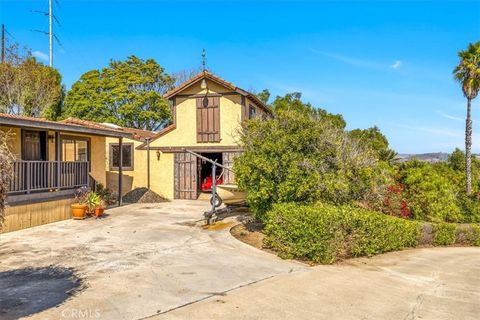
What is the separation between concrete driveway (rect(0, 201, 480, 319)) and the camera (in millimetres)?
5727

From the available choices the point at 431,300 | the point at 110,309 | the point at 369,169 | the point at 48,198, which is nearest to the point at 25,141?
the point at 48,198

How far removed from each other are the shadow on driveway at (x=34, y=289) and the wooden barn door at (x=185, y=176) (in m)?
12.2

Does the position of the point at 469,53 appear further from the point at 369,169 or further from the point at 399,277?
the point at 399,277

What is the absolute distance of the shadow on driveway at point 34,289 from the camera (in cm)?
550

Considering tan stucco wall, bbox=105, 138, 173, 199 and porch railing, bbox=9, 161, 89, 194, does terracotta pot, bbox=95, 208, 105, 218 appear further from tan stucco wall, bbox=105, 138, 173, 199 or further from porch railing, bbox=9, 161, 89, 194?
tan stucco wall, bbox=105, 138, 173, 199

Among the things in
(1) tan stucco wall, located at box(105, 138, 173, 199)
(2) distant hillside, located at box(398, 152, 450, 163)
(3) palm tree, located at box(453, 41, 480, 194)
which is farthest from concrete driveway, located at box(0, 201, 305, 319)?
(3) palm tree, located at box(453, 41, 480, 194)

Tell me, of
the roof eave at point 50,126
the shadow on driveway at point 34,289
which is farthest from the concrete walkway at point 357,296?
the roof eave at point 50,126

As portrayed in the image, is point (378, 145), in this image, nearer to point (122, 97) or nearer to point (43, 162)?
point (43, 162)

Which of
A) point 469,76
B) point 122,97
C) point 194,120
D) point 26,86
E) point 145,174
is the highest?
point 122,97

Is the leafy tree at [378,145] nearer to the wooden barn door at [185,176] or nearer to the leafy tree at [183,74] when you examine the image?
the wooden barn door at [185,176]

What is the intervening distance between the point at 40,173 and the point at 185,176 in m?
8.18

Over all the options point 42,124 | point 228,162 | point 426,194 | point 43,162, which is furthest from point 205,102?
point 426,194

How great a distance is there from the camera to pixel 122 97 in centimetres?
3544

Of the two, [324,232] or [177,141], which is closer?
[324,232]
